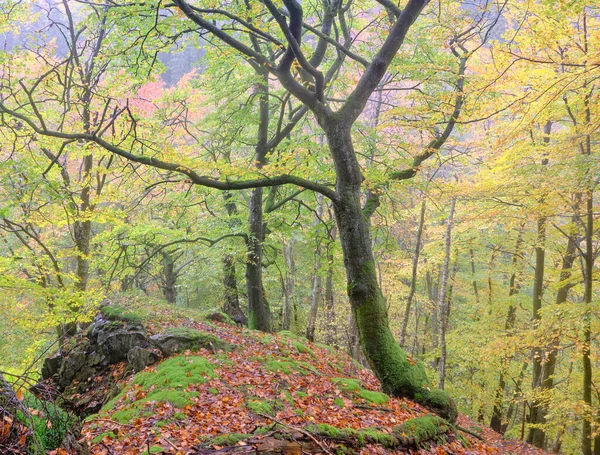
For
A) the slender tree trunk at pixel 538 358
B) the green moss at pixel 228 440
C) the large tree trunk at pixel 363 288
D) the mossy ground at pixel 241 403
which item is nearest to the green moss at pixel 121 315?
the mossy ground at pixel 241 403

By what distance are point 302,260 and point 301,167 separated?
11.0m

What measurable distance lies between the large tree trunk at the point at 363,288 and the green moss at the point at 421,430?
0.79 metres

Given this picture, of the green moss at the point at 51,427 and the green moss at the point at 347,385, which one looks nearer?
the green moss at the point at 51,427

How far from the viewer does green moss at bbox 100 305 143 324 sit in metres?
8.06

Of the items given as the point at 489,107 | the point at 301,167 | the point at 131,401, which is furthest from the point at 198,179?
the point at 489,107

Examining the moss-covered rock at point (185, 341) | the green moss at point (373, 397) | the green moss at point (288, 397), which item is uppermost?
the moss-covered rock at point (185, 341)

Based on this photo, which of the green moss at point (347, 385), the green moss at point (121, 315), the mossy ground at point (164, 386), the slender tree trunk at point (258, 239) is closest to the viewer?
the mossy ground at point (164, 386)

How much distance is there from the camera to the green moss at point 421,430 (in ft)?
13.7

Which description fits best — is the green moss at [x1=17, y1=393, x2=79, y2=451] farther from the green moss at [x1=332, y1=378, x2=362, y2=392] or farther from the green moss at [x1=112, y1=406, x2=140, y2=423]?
the green moss at [x1=332, y1=378, x2=362, y2=392]

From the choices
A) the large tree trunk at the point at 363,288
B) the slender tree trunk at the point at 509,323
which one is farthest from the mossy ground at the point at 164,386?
the slender tree trunk at the point at 509,323

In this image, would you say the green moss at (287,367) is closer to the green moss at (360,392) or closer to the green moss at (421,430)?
the green moss at (360,392)

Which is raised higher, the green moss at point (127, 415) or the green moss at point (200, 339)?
the green moss at point (200, 339)

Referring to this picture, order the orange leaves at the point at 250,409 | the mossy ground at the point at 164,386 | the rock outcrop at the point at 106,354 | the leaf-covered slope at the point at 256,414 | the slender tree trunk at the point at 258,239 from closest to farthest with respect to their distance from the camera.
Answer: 1. the leaf-covered slope at the point at 256,414
2. the orange leaves at the point at 250,409
3. the mossy ground at the point at 164,386
4. the rock outcrop at the point at 106,354
5. the slender tree trunk at the point at 258,239

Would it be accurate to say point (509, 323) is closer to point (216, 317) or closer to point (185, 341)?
point (216, 317)
